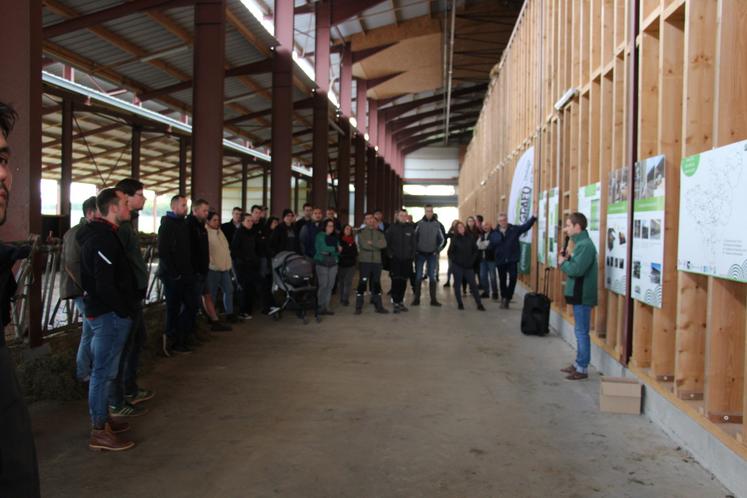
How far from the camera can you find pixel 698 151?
4570mm

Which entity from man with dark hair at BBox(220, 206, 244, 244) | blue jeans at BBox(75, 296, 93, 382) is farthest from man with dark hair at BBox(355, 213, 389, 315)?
blue jeans at BBox(75, 296, 93, 382)

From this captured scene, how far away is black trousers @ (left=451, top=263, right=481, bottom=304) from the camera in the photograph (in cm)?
1184

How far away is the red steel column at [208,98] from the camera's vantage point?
10.9 m

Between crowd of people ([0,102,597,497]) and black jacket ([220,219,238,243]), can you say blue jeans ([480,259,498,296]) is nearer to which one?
crowd of people ([0,102,597,497])

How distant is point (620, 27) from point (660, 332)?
324cm

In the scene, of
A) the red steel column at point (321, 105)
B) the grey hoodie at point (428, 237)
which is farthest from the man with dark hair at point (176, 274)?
the red steel column at point (321, 105)

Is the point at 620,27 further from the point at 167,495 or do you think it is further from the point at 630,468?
the point at 167,495

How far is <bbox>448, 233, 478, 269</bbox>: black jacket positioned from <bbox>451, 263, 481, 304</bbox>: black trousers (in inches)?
3.0

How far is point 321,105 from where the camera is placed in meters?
20.1

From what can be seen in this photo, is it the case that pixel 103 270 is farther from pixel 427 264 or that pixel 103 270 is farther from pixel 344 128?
pixel 344 128

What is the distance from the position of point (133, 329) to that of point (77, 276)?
2.12 feet

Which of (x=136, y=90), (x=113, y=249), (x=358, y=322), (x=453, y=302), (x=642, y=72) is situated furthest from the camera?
(x=136, y=90)

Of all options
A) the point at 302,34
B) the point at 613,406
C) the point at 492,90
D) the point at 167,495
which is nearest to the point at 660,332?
the point at 613,406

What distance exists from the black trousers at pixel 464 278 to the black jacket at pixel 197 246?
5583 mm
